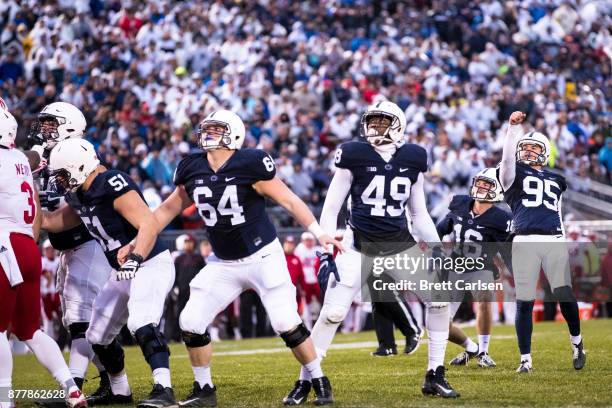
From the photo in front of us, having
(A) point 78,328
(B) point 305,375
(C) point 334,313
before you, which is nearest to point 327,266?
(C) point 334,313

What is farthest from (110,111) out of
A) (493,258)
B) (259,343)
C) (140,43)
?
(493,258)

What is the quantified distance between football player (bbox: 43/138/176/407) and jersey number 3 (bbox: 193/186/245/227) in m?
0.34

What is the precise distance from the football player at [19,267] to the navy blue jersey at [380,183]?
2.15 m

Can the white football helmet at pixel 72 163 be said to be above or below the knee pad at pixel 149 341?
above

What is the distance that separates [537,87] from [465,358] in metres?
14.1

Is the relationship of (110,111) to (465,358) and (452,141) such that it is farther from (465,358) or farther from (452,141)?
(465,358)

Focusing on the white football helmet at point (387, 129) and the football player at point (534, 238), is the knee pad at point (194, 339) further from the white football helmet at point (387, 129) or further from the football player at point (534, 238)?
the football player at point (534, 238)

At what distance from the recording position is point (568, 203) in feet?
59.9

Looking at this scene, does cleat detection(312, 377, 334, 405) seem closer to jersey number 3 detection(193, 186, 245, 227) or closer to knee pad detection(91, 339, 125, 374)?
jersey number 3 detection(193, 186, 245, 227)

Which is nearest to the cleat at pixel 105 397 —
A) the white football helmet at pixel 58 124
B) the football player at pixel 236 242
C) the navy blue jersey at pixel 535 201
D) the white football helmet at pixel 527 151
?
the football player at pixel 236 242

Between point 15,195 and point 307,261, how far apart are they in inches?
393

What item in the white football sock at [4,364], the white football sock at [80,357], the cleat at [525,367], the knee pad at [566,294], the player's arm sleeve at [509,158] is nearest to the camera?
the white football sock at [4,364]

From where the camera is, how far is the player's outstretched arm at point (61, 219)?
23.9ft

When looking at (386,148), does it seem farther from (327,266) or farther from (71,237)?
(71,237)
